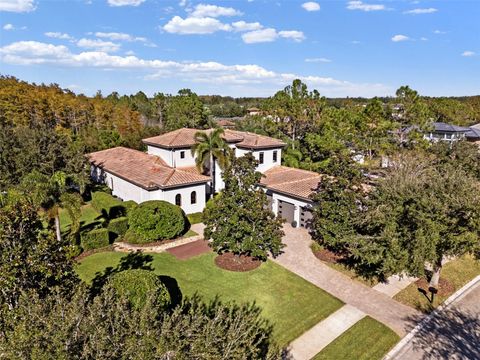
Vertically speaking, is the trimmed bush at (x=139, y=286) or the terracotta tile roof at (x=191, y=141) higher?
the terracotta tile roof at (x=191, y=141)

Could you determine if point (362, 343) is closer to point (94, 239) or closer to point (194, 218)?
point (194, 218)

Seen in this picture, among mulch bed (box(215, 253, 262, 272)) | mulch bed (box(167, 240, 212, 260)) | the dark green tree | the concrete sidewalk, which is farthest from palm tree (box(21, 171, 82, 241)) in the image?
the concrete sidewalk

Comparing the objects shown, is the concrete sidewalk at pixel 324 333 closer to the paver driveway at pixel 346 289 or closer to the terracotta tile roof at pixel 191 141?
the paver driveway at pixel 346 289

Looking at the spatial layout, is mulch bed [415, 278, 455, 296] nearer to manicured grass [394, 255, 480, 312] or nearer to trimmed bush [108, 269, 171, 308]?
manicured grass [394, 255, 480, 312]

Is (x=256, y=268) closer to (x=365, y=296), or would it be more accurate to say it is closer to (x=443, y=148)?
(x=365, y=296)

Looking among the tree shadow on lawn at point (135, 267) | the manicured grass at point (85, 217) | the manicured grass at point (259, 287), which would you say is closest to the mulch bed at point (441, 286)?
the manicured grass at point (259, 287)

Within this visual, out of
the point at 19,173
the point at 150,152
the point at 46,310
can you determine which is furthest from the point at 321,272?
the point at 19,173

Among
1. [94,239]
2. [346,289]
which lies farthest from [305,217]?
[94,239]
